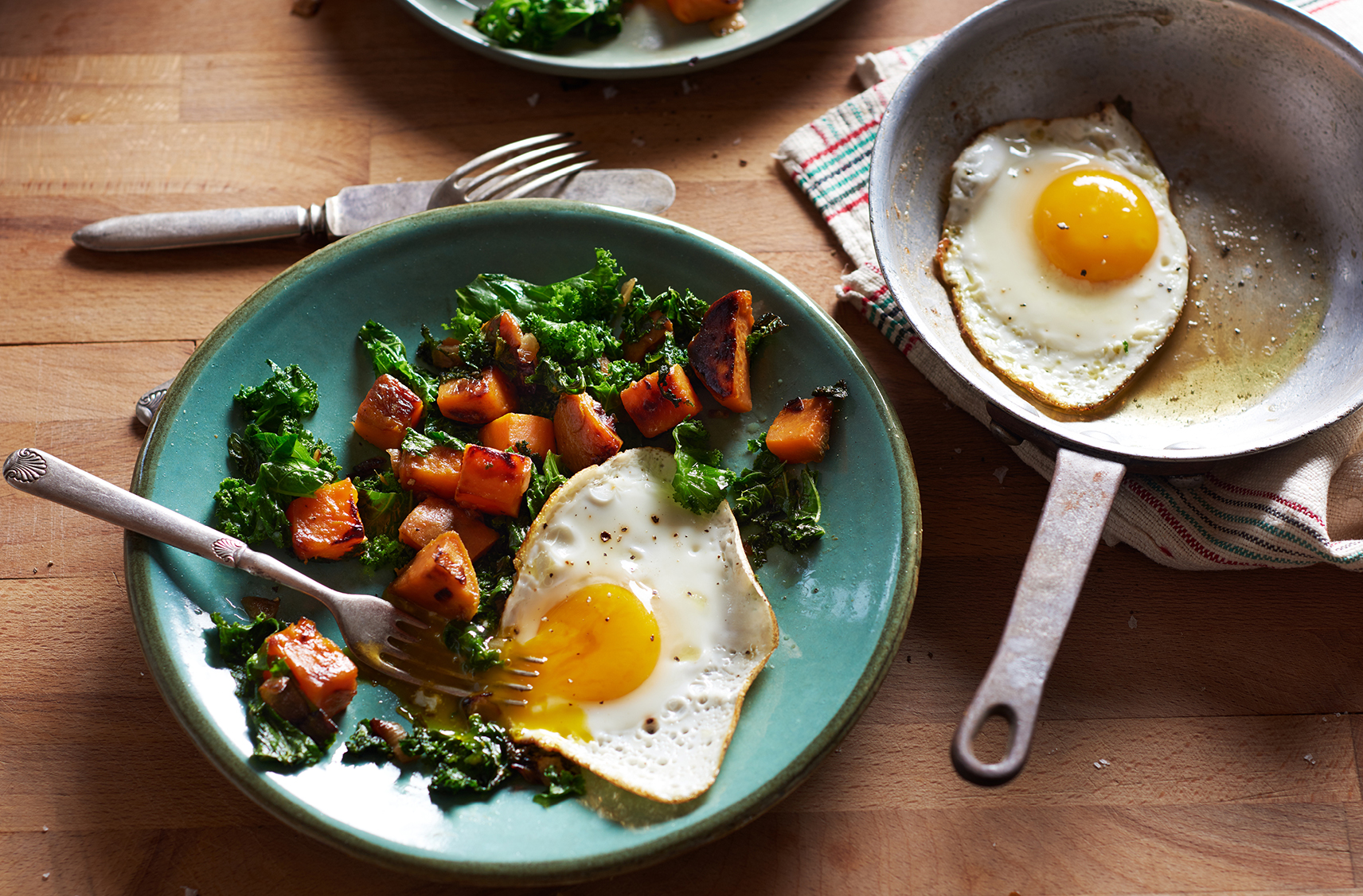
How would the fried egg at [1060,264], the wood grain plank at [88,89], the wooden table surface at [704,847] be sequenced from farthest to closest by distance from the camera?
the wood grain plank at [88,89], the fried egg at [1060,264], the wooden table surface at [704,847]

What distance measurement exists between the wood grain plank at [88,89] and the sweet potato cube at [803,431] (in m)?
2.69

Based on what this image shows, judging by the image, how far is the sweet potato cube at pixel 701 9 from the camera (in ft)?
11.6

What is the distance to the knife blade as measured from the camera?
10.9 feet

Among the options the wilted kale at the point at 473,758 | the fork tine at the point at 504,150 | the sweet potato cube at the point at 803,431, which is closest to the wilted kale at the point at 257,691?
the wilted kale at the point at 473,758

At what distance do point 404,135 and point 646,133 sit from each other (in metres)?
0.94

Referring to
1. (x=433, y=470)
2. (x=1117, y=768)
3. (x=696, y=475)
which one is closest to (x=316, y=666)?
(x=433, y=470)

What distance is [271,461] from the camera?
2768 millimetres

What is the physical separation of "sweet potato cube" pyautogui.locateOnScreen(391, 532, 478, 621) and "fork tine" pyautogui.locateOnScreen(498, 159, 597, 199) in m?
1.33

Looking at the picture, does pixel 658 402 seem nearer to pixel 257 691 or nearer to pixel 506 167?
pixel 506 167

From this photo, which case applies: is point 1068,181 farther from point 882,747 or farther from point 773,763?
point 773,763

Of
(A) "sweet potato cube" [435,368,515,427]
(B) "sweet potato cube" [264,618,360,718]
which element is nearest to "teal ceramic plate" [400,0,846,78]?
(A) "sweet potato cube" [435,368,515,427]

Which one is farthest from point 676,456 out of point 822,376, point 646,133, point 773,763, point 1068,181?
point 1068,181

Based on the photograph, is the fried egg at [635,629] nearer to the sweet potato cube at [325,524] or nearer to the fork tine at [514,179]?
the sweet potato cube at [325,524]

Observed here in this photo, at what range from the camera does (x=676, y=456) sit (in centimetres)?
279
